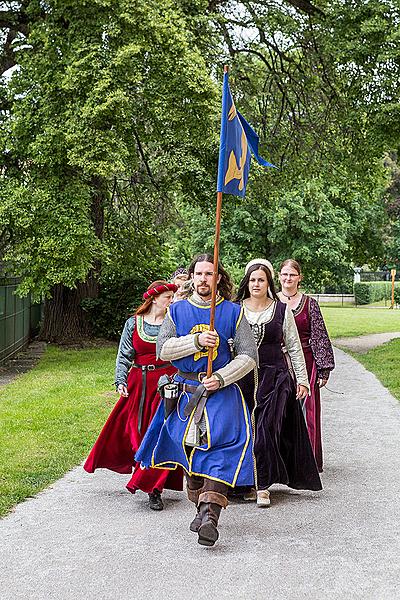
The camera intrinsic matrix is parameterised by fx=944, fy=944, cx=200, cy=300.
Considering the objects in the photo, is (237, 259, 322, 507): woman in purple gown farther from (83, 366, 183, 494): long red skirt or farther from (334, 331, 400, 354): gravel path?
(334, 331, 400, 354): gravel path

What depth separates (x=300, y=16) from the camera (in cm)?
2219

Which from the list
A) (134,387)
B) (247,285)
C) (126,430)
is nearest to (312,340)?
(247,285)

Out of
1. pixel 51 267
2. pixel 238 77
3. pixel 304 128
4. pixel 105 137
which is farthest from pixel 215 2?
pixel 51 267

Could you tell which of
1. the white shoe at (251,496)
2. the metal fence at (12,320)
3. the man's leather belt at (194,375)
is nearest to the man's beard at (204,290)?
the man's leather belt at (194,375)

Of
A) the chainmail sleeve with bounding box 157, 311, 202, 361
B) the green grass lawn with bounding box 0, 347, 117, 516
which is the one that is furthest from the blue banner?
the green grass lawn with bounding box 0, 347, 117, 516

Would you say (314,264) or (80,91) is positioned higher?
(80,91)

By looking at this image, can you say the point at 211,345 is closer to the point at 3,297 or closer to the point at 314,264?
the point at 3,297

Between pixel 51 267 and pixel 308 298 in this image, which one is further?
pixel 51 267

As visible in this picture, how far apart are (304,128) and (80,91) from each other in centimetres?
793

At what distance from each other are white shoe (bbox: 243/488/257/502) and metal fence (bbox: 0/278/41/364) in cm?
1258

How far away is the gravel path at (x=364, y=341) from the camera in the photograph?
24.8 metres

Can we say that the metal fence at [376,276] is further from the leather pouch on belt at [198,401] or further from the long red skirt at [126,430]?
the leather pouch on belt at [198,401]

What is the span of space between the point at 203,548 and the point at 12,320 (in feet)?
50.6

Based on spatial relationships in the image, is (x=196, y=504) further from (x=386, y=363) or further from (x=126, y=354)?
(x=386, y=363)
